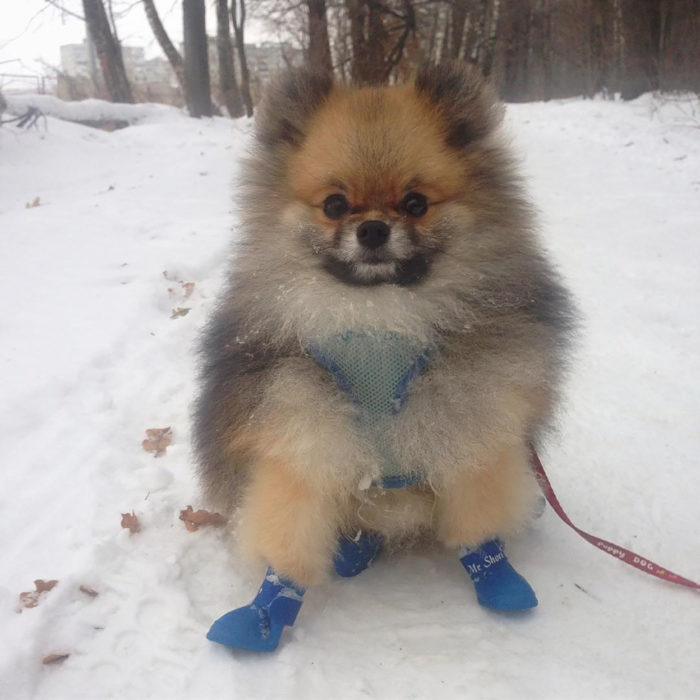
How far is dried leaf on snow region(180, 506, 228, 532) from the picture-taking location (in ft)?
7.18

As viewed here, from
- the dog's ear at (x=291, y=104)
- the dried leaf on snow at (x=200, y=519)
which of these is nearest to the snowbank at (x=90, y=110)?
the dog's ear at (x=291, y=104)

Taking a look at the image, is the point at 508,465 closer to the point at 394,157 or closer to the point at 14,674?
the point at 394,157

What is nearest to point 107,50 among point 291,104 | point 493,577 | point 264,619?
point 291,104

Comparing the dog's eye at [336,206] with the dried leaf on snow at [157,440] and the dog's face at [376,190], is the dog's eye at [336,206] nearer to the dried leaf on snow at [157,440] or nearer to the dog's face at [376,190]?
the dog's face at [376,190]

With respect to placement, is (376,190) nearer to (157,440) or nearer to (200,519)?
(200,519)

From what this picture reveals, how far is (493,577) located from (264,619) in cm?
71

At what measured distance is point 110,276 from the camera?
455 cm

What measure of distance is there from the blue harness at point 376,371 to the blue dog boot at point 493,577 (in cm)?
45

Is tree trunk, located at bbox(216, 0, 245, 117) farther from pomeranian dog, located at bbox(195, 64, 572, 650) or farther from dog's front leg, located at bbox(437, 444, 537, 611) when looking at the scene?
dog's front leg, located at bbox(437, 444, 537, 611)

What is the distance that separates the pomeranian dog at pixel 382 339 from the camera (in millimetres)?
1652

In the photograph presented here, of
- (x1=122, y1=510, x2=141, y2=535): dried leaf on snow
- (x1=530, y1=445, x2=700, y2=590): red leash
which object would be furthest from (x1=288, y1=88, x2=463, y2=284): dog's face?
(x1=122, y1=510, x2=141, y2=535): dried leaf on snow

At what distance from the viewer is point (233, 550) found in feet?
6.86

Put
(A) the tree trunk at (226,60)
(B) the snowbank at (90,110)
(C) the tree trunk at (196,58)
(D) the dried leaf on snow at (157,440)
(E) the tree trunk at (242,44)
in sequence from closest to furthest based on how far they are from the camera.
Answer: (D) the dried leaf on snow at (157,440)
(B) the snowbank at (90,110)
(C) the tree trunk at (196,58)
(A) the tree trunk at (226,60)
(E) the tree trunk at (242,44)

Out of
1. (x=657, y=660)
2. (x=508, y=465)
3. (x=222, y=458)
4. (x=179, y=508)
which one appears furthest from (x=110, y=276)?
(x=657, y=660)
